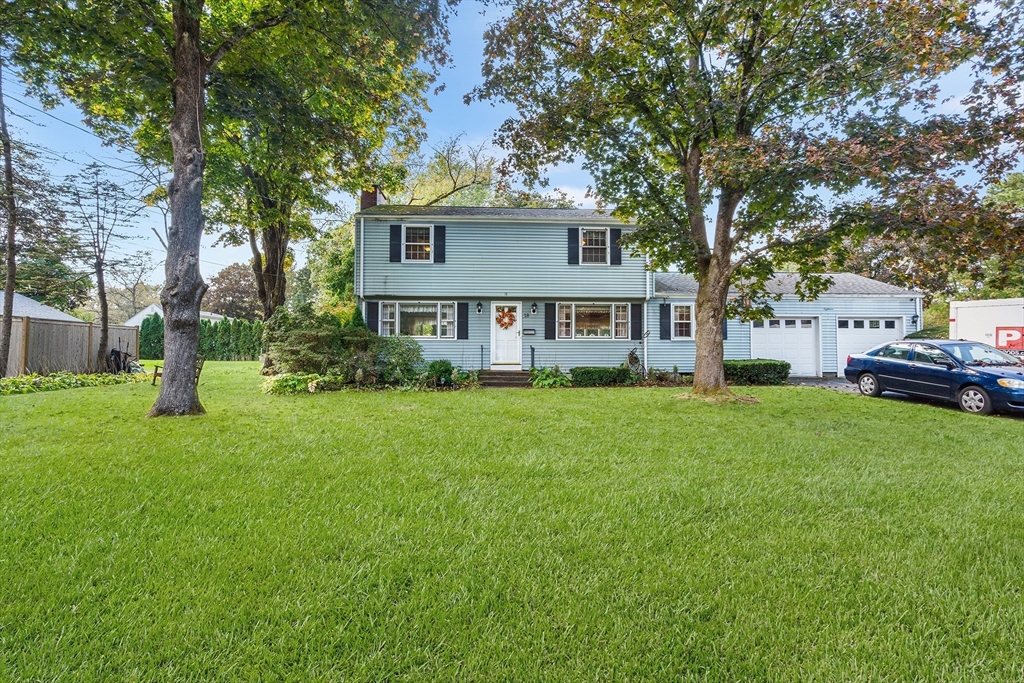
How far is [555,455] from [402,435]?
207 cm

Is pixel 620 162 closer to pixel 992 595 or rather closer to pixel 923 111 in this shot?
pixel 923 111

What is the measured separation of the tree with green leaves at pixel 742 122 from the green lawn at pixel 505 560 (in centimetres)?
435

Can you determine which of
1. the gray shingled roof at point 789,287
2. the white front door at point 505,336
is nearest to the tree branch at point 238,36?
the white front door at point 505,336

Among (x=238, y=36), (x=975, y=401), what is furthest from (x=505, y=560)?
(x=975, y=401)

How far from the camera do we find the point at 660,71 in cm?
877

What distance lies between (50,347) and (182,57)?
953 centimetres

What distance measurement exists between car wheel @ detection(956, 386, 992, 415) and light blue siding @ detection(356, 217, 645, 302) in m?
7.23

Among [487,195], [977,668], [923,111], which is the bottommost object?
[977,668]

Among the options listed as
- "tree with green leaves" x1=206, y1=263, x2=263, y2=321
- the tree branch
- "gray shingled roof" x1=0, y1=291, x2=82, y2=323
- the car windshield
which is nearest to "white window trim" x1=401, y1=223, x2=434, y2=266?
the tree branch

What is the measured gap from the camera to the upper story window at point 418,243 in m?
13.2

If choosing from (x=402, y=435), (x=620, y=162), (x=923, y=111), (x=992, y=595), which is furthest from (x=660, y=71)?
(x=992, y=595)

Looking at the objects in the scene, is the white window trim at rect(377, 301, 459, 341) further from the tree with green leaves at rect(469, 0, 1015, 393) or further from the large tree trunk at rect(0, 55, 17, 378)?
the large tree trunk at rect(0, 55, 17, 378)

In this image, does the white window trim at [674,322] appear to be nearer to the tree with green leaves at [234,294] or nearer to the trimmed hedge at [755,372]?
the trimmed hedge at [755,372]

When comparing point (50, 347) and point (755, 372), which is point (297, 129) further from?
point (755, 372)
